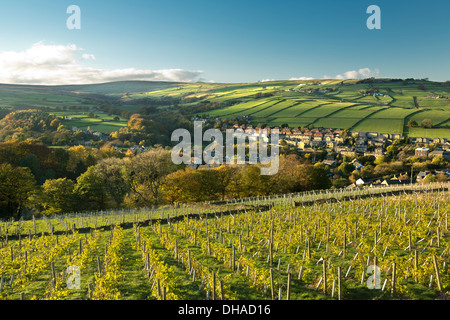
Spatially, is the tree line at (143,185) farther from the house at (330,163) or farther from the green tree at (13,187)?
the house at (330,163)

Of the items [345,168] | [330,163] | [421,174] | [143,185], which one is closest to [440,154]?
[421,174]

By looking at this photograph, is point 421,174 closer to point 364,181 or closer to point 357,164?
point 364,181

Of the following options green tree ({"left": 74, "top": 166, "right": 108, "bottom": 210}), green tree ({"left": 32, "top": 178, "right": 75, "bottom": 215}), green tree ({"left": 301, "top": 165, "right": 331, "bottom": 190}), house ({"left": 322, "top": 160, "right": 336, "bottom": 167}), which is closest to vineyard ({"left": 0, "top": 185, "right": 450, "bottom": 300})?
green tree ({"left": 32, "top": 178, "right": 75, "bottom": 215})

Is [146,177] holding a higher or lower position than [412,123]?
lower

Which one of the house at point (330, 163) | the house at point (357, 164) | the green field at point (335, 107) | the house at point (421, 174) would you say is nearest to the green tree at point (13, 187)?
the green field at point (335, 107)

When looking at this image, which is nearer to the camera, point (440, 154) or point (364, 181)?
point (364, 181)

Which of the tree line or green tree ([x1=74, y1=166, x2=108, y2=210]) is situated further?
green tree ([x1=74, y1=166, x2=108, y2=210])

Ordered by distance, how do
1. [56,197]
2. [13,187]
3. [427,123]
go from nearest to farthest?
1. [13,187]
2. [56,197]
3. [427,123]

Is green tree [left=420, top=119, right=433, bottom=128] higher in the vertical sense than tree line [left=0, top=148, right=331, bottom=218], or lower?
higher

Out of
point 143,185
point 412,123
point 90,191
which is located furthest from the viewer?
point 412,123

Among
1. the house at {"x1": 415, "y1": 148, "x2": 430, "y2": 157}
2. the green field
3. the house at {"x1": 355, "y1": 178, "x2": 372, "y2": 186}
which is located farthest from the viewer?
the green field

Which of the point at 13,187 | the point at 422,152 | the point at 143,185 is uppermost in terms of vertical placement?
the point at 13,187

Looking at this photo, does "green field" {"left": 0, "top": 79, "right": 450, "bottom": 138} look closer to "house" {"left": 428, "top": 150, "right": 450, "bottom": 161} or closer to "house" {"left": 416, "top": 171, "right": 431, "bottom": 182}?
"house" {"left": 428, "top": 150, "right": 450, "bottom": 161}
